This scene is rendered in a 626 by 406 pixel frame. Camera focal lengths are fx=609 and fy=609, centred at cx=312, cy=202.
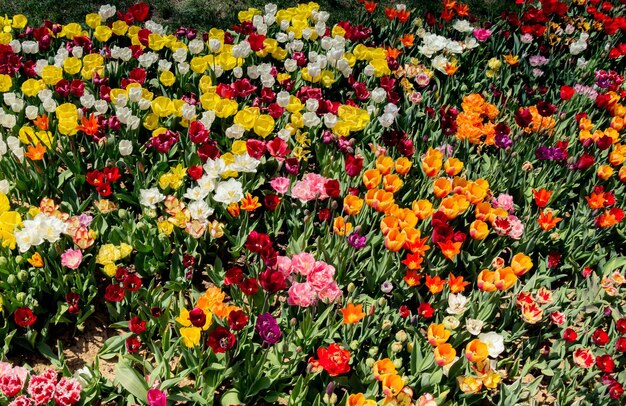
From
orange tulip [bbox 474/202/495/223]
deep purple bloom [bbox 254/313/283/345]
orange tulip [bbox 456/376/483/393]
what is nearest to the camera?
deep purple bloom [bbox 254/313/283/345]

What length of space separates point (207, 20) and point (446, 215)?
350 centimetres

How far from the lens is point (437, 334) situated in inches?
99.0

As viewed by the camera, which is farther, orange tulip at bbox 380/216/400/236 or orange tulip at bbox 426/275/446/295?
orange tulip at bbox 380/216/400/236

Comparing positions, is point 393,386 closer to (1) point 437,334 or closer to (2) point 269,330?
(1) point 437,334

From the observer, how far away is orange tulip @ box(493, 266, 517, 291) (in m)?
2.68

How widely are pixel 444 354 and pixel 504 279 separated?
514 mm

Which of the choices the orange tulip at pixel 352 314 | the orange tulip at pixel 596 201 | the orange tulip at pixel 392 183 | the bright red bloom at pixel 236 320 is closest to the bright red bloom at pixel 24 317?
the bright red bloom at pixel 236 320

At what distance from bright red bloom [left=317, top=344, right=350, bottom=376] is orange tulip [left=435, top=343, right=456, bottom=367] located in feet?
1.23

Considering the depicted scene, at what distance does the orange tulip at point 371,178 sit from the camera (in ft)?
10.2

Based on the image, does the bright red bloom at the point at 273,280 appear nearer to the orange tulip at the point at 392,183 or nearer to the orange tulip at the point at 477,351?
the orange tulip at the point at 477,351

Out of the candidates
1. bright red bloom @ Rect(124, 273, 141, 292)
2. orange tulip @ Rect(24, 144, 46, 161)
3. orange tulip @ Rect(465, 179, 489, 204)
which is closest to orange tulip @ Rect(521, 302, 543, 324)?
orange tulip @ Rect(465, 179, 489, 204)

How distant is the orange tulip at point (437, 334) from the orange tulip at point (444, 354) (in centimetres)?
7

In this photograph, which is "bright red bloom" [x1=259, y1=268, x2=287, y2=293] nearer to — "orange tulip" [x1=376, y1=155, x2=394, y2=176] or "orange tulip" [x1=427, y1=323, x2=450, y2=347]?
"orange tulip" [x1=427, y1=323, x2=450, y2=347]

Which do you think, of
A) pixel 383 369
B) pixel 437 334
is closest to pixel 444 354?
pixel 437 334
